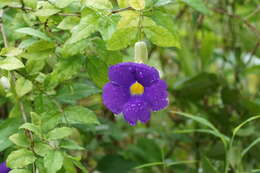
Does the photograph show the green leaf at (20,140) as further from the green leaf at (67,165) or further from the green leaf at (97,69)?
the green leaf at (97,69)

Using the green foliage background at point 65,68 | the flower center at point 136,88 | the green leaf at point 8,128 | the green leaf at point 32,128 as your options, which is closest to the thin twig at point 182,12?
the green foliage background at point 65,68

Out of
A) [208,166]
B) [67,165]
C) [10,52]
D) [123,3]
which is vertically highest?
[123,3]

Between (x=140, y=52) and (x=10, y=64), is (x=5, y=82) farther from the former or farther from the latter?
(x=140, y=52)

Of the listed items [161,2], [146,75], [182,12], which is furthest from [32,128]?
[182,12]

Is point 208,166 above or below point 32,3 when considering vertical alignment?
below

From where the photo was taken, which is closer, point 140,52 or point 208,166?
point 140,52

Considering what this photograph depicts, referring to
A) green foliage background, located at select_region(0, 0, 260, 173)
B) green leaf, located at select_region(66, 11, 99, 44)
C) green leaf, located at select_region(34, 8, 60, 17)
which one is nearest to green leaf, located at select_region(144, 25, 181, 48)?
green foliage background, located at select_region(0, 0, 260, 173)

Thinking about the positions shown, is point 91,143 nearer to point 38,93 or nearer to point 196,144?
point 196,144
